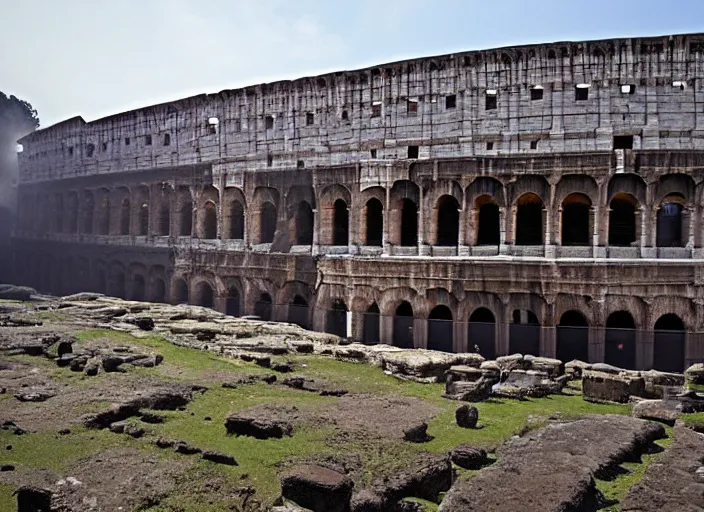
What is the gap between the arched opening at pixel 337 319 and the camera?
2148 centimetres

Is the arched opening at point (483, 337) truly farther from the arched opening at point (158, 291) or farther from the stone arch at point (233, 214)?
the arched opening at point (158, 291)

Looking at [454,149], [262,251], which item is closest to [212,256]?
[262,251]

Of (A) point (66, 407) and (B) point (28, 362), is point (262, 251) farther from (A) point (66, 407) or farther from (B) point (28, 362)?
(A) point (66, 407)

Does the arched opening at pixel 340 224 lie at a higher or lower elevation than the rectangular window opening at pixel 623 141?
lower

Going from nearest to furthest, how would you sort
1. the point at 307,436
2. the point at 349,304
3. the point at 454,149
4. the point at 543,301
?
the point at 307,436 → the point at 543,301 → the point at 454,149 → the point at 349,304

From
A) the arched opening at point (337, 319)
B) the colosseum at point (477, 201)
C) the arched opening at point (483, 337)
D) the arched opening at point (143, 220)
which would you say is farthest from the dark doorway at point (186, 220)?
the arched opening at point (483, 337)

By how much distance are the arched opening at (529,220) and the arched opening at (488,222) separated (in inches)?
24.6

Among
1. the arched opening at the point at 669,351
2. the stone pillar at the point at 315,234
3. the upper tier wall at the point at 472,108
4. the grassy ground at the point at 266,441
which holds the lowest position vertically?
the grassy ground at the point at 266,441

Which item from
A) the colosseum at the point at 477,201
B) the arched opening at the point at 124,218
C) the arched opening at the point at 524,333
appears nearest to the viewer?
the colosseum at the point at 477,201

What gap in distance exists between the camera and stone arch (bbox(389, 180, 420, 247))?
20188 millimetres

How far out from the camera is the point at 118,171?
30.6 metres

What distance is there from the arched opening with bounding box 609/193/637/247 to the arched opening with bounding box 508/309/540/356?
2.98 m

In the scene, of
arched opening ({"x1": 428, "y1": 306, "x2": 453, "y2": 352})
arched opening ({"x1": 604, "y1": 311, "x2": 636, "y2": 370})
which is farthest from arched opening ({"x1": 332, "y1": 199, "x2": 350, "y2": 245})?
arched opening ({"x1": 604, "y1": 311, "x2": 636, "y2": 370})

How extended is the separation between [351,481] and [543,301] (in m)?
11.7
